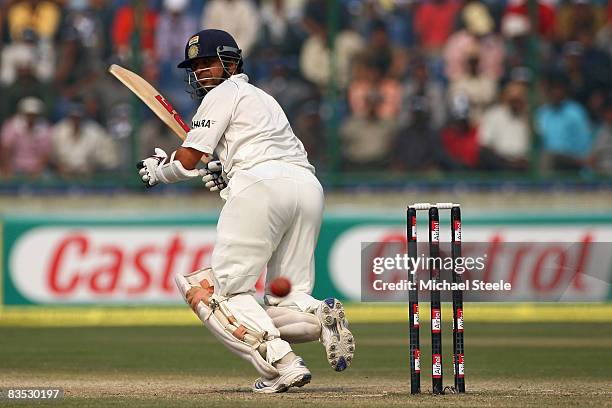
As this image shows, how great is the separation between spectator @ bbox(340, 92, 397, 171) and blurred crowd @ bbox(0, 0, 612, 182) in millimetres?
14

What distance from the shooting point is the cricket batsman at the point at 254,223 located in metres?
6.44

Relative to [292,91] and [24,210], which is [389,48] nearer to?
[292,91]

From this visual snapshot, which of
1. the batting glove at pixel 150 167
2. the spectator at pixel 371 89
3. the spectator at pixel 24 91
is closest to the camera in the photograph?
the batting glove at pixel 150 167

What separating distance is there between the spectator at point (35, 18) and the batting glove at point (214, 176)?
9.06 m

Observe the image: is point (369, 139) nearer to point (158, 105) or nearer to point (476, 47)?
point (476, 47)

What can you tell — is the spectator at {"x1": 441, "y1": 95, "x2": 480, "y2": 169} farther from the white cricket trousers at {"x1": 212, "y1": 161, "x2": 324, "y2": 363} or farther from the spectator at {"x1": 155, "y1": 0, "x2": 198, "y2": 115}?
the white cricket trousers at {"x1": 212, "y1": 161, "x2": 324, "y2": 363}

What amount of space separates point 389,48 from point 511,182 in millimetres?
2084

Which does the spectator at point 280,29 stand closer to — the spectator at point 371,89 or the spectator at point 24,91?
the spectator at point 371,89

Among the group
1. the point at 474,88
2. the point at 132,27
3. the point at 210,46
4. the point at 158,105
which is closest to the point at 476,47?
the point at 474,88

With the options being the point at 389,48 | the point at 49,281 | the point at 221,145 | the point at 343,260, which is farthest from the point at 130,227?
the point at 221,145

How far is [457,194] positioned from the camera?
14766 mm

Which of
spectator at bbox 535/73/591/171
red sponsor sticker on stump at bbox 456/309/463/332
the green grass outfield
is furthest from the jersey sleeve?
spectator at bbox 535/73/591/171

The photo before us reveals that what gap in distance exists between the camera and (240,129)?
657 cm

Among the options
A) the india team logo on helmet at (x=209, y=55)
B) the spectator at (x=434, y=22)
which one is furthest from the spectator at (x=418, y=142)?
the india team logo on helmet at (x=209, y=55)
